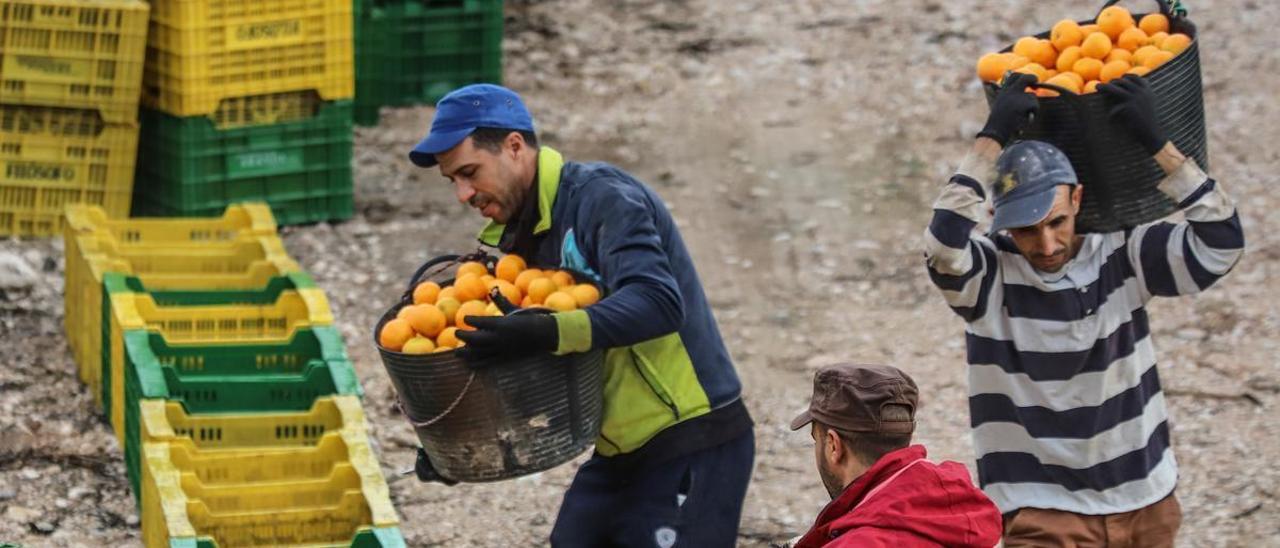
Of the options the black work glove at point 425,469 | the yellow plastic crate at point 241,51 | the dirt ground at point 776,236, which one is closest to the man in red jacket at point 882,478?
the black work glove at point 425,469

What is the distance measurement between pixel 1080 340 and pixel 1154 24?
0.97 meters

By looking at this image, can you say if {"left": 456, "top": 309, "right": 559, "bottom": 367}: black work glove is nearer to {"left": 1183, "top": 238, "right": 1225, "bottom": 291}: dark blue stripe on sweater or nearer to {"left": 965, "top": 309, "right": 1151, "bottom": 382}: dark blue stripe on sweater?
{"left": 965, "top": 309, "right": 1151, "bottom": 382}: dark blue stripe on sweater

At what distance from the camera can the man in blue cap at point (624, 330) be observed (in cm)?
458

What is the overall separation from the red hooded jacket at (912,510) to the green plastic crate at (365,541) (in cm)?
222

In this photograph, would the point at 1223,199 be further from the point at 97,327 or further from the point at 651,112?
the point at 651,112

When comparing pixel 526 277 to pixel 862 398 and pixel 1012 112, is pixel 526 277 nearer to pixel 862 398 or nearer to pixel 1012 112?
pixel 1012 112

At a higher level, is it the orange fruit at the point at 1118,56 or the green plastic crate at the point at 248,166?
the orange fruit at the point at 1118,56

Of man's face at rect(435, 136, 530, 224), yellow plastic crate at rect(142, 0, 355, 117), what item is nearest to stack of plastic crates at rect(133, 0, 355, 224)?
yellow plastic crate at rect(142, 0, 355, 117)

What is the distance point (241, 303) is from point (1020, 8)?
631 centimetres

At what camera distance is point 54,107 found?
902 centimetres

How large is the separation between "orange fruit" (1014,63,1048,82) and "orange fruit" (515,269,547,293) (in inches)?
54.1

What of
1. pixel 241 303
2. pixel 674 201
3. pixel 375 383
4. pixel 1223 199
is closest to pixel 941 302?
pixel 674 201

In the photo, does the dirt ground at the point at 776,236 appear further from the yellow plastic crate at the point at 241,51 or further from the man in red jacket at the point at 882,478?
the man in red jacket at the point at 882,478

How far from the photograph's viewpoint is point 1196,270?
4816mm
